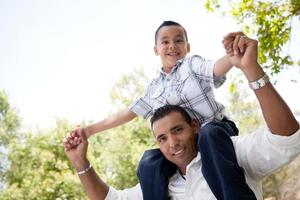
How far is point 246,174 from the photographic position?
6.56 ft

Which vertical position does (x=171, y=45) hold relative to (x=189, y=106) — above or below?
above

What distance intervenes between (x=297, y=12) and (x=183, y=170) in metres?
4.11

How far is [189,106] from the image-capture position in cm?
237

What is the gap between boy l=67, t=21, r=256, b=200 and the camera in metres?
1.87

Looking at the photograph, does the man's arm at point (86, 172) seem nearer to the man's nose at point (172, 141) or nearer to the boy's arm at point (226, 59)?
the man's nose at point (172, 141)

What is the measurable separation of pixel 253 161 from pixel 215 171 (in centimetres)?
22

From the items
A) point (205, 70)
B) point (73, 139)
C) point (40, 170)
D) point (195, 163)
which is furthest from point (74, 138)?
point (40, 170)

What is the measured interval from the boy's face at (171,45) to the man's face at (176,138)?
1.76 feet

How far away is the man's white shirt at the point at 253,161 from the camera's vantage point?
1760mm

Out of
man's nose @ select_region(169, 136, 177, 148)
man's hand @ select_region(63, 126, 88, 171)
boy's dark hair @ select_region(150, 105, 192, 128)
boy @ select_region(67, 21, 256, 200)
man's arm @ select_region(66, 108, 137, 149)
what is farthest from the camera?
man's arm @ select_region(66, 108, 137, 149)

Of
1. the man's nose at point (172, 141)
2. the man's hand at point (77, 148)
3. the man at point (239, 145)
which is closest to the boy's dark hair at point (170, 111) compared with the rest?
the man at point (239, 145)

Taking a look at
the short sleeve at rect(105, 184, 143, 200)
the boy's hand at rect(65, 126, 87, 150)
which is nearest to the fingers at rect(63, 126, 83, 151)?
the boy's hand at rect(65, 126, 87, 150)

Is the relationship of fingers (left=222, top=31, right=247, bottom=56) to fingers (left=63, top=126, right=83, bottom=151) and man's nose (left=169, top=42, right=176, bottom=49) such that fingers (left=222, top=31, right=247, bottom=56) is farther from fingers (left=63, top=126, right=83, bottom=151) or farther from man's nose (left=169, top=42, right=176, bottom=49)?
fingers (left=63, top=126, right=83, bottom=151)

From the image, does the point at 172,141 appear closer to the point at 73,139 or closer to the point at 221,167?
the point at 221,167
